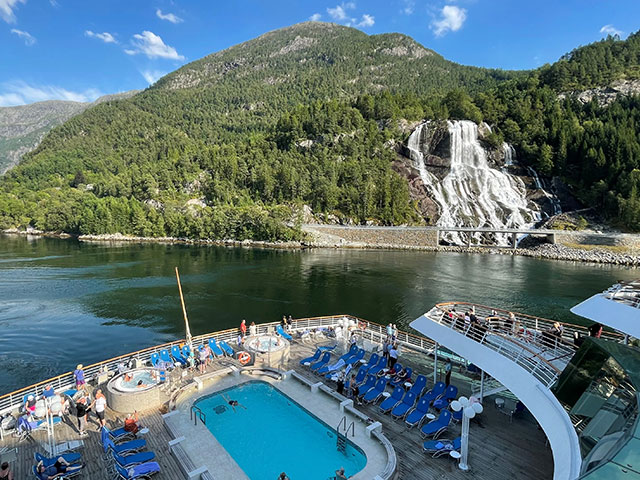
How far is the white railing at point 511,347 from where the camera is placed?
29.7 ft

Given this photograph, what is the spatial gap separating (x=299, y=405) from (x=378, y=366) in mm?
4034

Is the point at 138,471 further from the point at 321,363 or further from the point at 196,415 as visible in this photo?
the point at 321,363

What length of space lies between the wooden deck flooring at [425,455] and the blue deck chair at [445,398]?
2.66 ft

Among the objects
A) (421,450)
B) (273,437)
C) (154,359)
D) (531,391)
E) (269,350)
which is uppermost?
(531,391)

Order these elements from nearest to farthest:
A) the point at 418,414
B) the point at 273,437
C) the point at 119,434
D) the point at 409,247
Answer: the point at 119,434 → the point at 418,414 → the point at 273,437 → the point at 409,247

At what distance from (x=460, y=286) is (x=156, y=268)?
46228 millimetres

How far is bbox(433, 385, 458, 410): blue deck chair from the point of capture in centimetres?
1209

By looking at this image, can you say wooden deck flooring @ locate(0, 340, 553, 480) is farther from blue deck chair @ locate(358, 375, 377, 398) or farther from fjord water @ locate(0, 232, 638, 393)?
fjord water @ locate(0, 232, 638, 393)

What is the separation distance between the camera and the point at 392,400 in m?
12.7

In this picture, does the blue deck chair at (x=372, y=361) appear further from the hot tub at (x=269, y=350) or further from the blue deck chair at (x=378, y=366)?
the hot tub at (x=269, y=350)

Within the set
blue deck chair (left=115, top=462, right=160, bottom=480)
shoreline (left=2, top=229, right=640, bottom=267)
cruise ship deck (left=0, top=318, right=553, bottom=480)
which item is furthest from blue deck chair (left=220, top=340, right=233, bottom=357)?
shoreline (left=2, top=229, right=640, bottom=267)

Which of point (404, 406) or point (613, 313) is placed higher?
point (613, 313)

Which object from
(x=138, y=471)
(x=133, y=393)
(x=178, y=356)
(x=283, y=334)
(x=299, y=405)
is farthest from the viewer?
(x=283, y=334)

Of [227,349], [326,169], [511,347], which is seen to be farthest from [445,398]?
[326,169]
